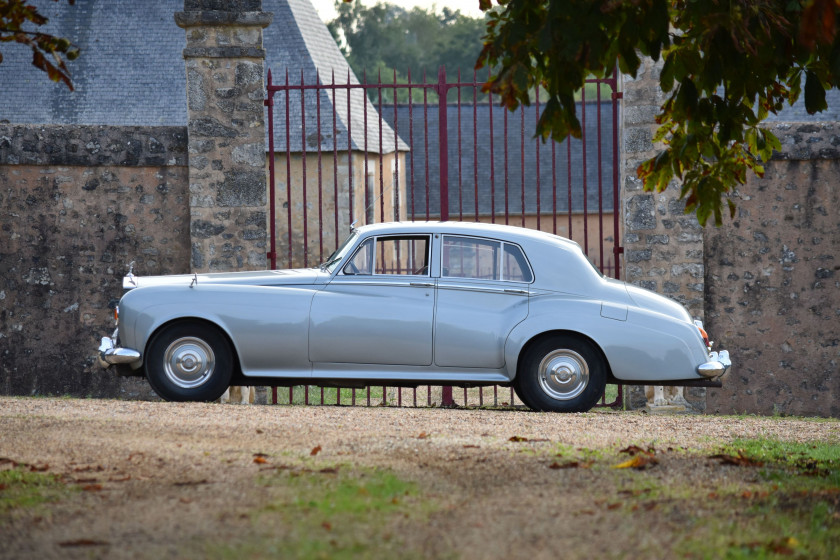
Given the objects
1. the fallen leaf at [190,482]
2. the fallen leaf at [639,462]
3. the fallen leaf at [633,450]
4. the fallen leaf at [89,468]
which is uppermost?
the fallen leaf at [190,482]

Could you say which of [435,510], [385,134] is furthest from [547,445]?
[385,134]

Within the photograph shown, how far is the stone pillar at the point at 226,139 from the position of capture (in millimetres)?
9180

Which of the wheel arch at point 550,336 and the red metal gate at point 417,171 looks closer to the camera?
the wheel arch at point 550,336

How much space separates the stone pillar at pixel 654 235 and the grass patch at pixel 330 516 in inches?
200

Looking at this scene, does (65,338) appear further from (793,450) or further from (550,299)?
(793,450)

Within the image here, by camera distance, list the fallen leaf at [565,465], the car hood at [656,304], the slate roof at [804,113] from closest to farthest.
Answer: the fallen leaf at [565,465]
the car hood at [656,304]
the slate roof at [804,113]

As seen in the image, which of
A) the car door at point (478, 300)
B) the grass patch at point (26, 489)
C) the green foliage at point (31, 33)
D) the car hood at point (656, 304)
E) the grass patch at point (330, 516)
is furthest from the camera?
the car hood at point (656, 304)

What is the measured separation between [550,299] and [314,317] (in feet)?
5.64

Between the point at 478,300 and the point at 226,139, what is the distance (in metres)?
3.16

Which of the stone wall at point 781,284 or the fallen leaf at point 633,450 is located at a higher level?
the stone wall at point 781,284

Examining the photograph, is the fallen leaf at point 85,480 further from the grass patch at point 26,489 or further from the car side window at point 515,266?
the car side window at point 515,266

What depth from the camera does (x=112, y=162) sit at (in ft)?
30.6

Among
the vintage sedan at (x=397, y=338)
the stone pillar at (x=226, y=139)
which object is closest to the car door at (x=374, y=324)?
the vintage sedan at (x=397, y=338)

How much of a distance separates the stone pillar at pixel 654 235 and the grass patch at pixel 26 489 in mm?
5768
